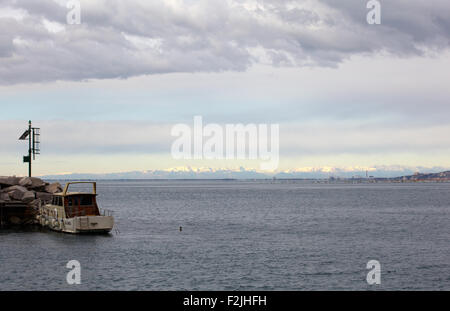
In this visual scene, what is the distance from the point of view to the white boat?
61.3 meters

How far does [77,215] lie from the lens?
64.1 metres

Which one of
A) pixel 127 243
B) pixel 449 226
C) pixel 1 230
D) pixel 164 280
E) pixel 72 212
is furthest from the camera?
pixel 449 226

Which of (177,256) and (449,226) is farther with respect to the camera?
(449,226)

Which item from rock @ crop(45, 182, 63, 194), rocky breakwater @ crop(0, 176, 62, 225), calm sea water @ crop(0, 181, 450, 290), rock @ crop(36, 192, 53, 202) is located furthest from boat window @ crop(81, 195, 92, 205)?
rock @ crop(45, 182, 63, 194)

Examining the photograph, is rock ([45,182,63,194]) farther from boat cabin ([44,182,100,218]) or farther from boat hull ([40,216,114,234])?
boat hull ([40,216,114,234])

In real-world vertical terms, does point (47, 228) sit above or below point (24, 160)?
below

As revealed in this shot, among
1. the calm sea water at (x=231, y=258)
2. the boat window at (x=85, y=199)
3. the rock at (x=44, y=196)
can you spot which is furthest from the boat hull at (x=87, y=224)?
the rock at (x=44, y=196)

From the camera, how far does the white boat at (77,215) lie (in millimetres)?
61344

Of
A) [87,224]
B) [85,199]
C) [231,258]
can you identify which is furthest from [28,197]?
[231,258]
